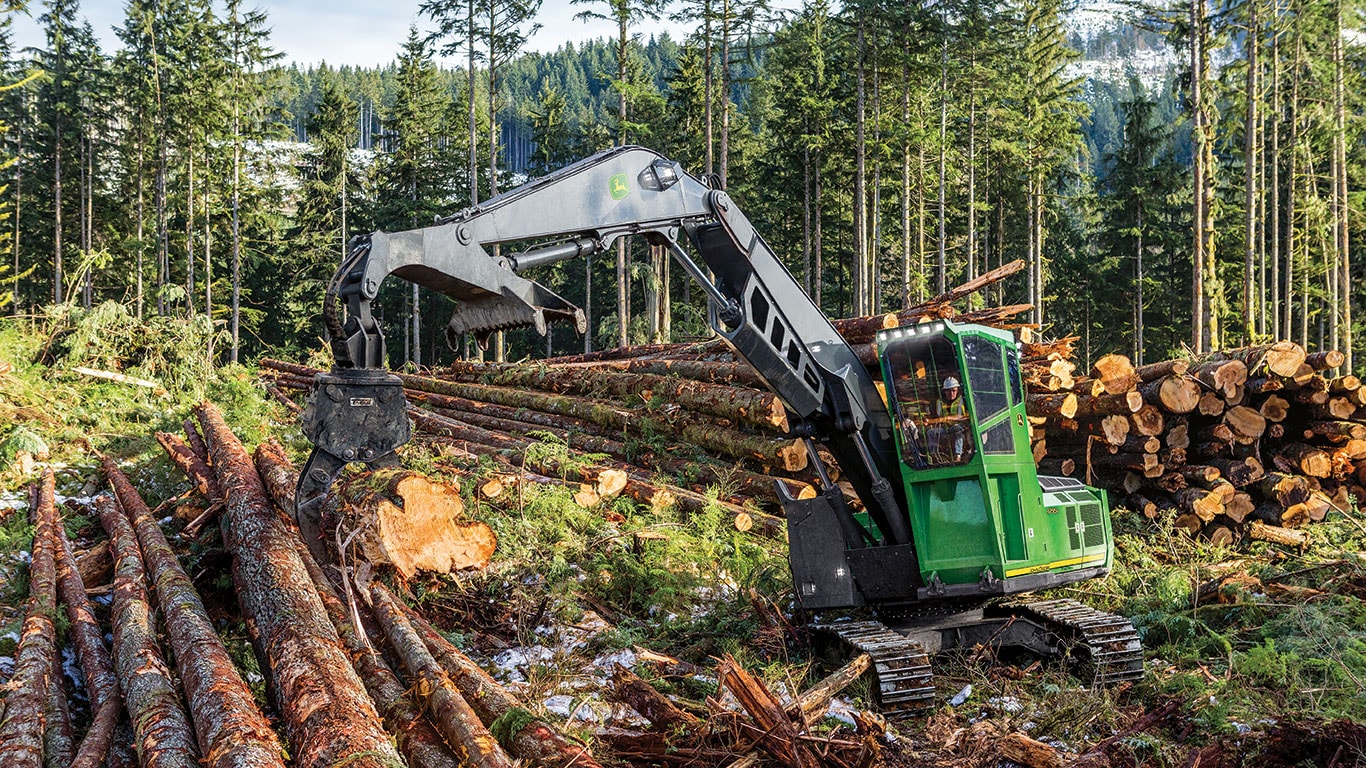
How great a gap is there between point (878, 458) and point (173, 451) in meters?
8.14

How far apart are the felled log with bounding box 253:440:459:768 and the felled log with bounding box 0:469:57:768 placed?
1.43 m

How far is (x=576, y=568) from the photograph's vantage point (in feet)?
25.7

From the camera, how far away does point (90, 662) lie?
16.9ft

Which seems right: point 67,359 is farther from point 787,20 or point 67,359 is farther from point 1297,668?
point 787,20

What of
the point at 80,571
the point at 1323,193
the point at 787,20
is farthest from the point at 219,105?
the point at 1323,193

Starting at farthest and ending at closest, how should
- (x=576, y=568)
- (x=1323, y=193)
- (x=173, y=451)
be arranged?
1. (x=1323, y=193)
2. (x=173, y=451)
3. (x=576, y=568)

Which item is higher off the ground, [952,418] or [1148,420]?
[952,418]

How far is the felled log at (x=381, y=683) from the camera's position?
13.7ft

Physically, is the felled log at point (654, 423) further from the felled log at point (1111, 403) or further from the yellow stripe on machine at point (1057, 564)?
the yellow stripe on machine at point (1057, 564)

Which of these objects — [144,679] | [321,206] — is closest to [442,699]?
Answer: [144,679]

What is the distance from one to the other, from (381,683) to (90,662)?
1739mm

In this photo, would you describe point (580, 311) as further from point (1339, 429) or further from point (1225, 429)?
point (1339, 429)

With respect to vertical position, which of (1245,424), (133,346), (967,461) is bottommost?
(1245,424)

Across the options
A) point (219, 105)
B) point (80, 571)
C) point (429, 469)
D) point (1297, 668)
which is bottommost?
point (1297, 668)
